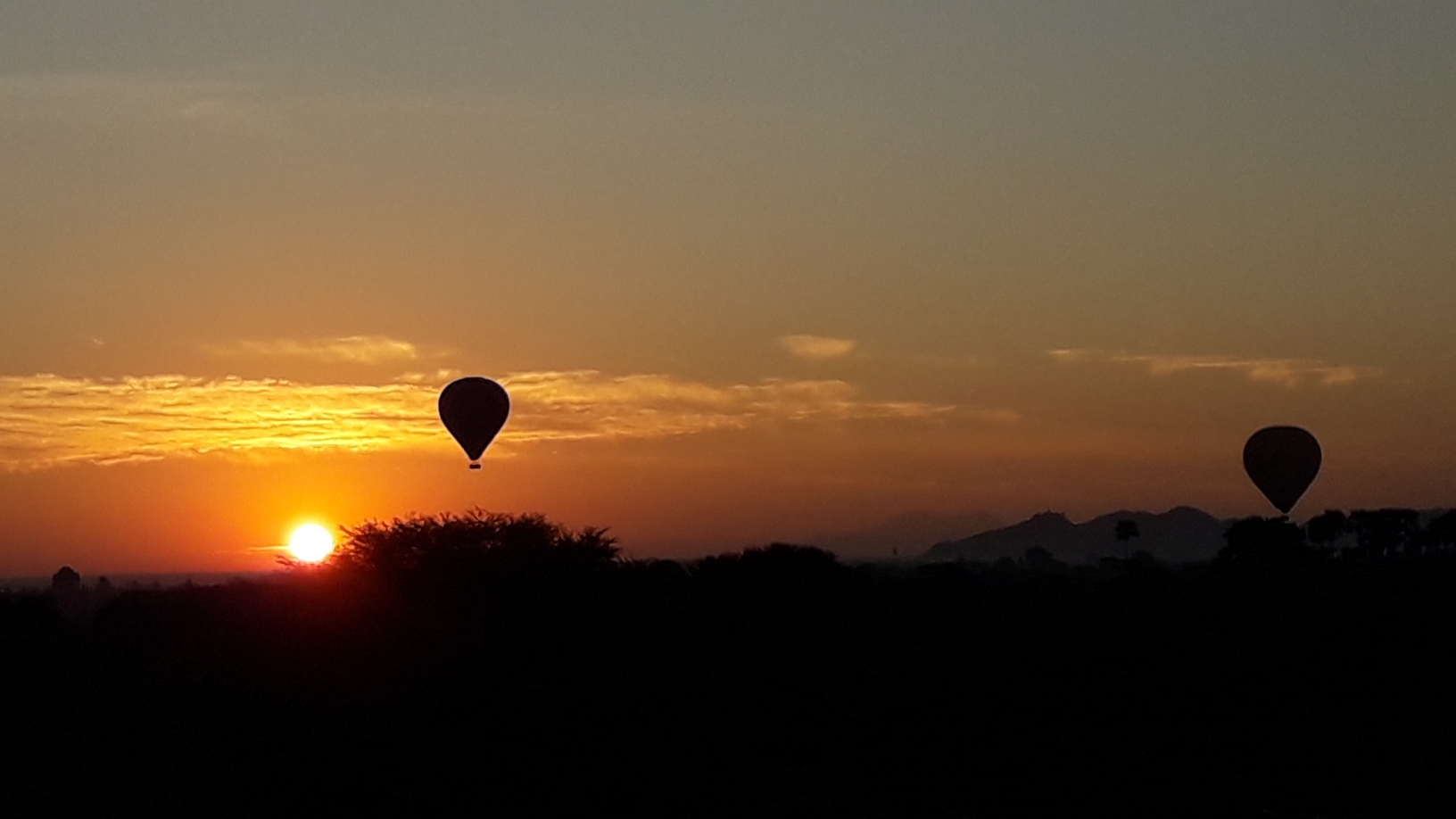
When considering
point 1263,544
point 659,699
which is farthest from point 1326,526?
point 659,699

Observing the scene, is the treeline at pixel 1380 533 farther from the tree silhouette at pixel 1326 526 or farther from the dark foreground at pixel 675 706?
the dark foreground at pixel 675 706

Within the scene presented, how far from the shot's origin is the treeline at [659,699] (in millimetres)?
28062

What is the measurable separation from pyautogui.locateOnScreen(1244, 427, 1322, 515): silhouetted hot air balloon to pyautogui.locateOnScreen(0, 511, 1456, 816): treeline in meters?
13.2

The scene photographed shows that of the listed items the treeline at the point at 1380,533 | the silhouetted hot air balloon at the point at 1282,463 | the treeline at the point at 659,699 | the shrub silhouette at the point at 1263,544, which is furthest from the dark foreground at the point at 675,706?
the treeline at the point at 1380,533

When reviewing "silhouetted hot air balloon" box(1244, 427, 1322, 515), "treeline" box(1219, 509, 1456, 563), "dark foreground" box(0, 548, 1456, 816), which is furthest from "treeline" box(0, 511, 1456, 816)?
→ "treeline" box(1219, 509, 1456, 563)

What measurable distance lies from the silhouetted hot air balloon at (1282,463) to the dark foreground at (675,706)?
14.7 meters

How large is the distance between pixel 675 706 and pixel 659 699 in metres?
0.38

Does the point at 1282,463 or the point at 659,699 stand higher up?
the point at 1282,463

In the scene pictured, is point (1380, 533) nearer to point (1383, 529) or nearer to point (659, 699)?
point (1383, 529)

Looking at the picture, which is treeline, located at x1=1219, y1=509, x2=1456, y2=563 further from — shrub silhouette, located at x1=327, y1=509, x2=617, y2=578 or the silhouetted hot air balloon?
shrub silhouette, located at x1=327, y1=509, x2=617, y2=578

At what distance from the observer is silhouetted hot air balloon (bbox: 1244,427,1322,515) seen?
73.5 m

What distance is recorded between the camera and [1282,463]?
2906 inches

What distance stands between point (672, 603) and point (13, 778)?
25183mm

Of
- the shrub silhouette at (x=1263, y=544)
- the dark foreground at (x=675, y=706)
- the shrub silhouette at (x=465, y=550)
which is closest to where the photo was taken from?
the dark foreground at (x=675, y=706)
